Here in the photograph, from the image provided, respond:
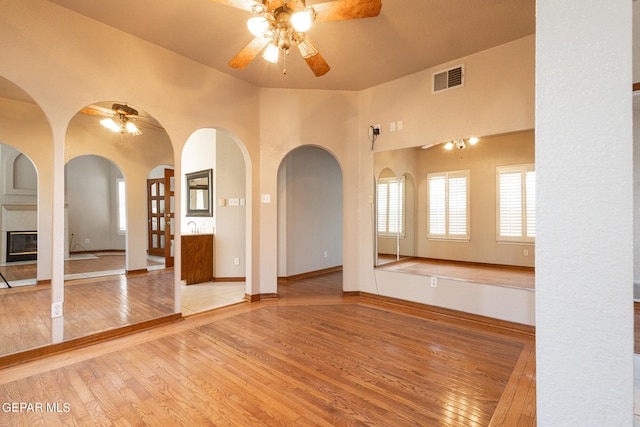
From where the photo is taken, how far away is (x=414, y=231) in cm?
440

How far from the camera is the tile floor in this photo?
3934 mm

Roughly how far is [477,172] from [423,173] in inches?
27.7

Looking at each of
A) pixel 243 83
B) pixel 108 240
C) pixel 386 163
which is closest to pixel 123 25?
pixel 243 83

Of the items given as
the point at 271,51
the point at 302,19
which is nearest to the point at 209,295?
the point at 271,51

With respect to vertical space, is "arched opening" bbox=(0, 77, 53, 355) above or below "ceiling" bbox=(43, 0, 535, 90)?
below

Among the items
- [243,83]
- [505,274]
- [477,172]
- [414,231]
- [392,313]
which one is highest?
[243,83]

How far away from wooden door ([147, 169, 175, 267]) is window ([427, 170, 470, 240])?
5241 millimetres

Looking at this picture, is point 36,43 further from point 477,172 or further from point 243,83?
point 477,172

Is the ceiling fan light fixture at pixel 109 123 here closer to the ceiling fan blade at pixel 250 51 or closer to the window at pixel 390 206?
the ceiling fan blade at pixel 250 51

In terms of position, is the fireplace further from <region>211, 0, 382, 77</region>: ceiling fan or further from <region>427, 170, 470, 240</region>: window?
<region>427, 170, 470, 240</region>: window

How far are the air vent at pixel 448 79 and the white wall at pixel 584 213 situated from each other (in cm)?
322

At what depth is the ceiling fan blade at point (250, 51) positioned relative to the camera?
250cm

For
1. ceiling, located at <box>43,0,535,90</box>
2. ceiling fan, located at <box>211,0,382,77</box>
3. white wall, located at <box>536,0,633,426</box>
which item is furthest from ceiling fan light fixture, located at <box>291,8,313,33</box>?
white wall, located at <box>536,0,633,426</box>

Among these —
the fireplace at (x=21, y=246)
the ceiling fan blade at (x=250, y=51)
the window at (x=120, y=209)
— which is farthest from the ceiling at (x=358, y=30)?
the window at (x=120, y=209)
